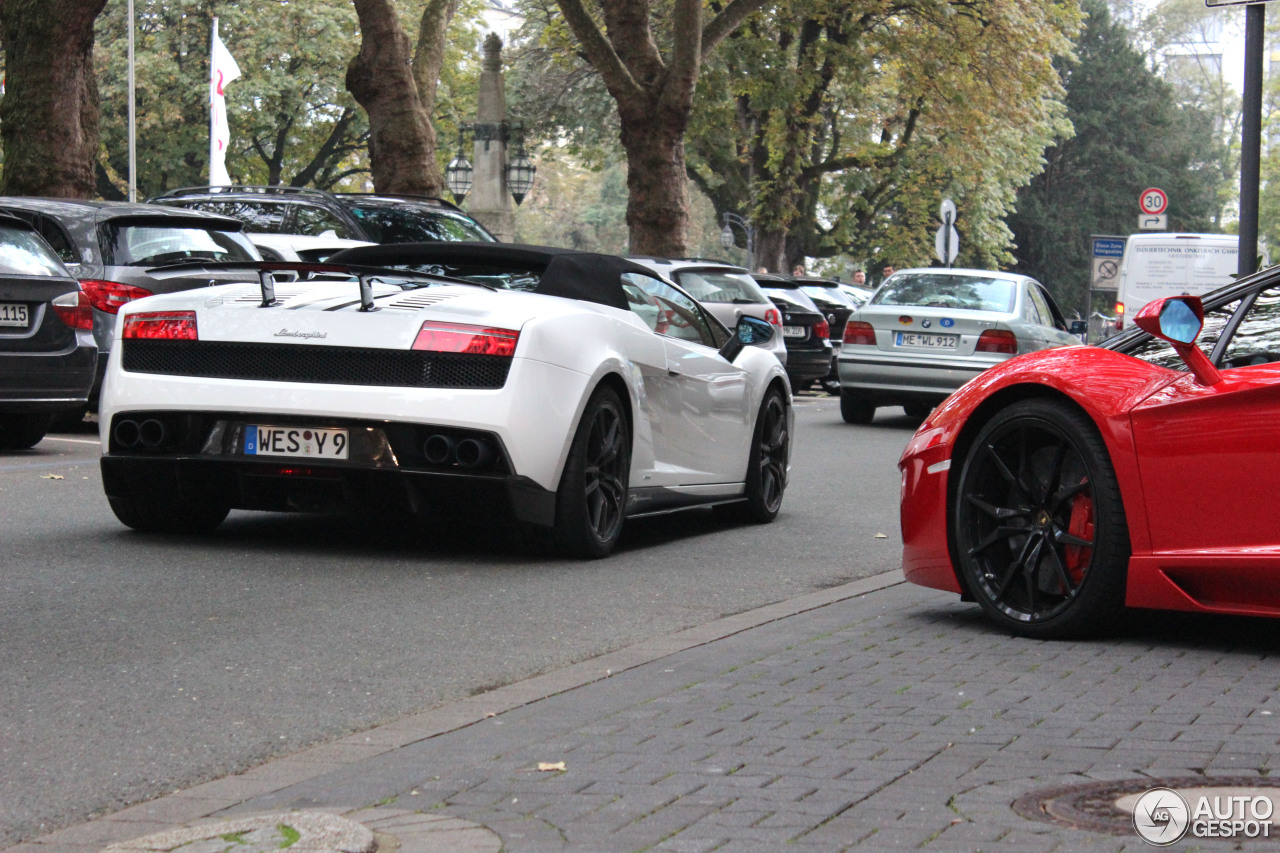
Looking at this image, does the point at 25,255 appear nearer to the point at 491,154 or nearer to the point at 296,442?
the point at 296,442

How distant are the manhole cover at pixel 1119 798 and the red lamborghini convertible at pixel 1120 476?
1517mm

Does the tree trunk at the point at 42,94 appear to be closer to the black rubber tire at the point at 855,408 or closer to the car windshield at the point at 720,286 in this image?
the car windshield at the point at 720,286

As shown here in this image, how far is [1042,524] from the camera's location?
5691 millimetres

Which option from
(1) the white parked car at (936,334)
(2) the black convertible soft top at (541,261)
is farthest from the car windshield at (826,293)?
(2) the black convertible soft top at (541,261)

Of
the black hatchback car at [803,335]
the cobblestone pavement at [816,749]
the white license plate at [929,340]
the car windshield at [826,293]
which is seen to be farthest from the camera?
the car windshield at [826,293]

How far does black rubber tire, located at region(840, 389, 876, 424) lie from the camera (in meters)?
18.6

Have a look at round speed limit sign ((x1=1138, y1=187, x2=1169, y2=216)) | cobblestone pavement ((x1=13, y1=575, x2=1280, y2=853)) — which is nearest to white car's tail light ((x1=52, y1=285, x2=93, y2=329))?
cobblestone pavement ((x1=13, y1=575, x2=1280, y2=853))

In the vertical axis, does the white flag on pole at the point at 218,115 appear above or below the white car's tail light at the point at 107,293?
above

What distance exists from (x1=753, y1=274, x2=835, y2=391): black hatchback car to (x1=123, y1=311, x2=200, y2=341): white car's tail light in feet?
50.3

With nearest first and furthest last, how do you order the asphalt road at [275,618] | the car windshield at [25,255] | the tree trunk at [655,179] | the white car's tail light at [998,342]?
the asphalt road at [275,618]
the car windshield at [25,255]
the white car's tail light at [998,342]
the tree trunk at [655,179]

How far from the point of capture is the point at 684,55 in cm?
2511

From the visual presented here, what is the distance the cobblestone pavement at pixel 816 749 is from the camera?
344 centimetres

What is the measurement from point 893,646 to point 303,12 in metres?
45.8

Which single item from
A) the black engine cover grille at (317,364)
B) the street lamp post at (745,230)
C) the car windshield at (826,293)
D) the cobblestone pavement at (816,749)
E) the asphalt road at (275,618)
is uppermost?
the street lamp post at (745,230)
